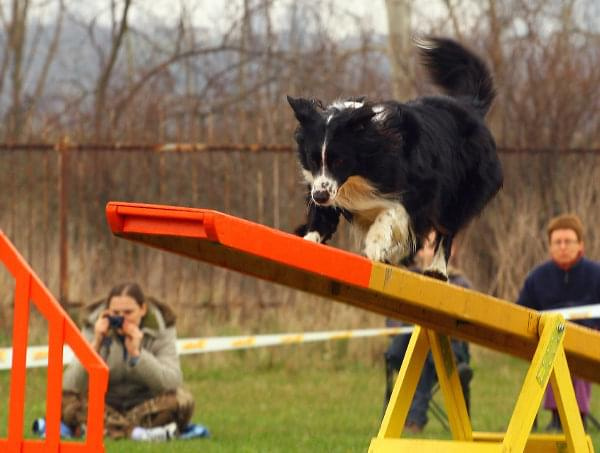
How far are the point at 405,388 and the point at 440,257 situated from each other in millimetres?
630

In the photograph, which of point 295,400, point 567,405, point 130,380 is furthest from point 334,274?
point 295,400

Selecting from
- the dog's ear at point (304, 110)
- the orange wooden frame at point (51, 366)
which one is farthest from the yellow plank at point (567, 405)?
the orange wooden frame at point (51, 366)

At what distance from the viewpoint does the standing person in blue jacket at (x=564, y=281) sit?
27.7 feet

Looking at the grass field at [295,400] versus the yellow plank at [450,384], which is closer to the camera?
the yellow plank at [450,384]

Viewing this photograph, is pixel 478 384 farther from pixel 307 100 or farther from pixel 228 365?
pixel 307 100

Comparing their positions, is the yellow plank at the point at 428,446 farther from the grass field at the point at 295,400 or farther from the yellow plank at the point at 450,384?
the grass field at the point at 295,400

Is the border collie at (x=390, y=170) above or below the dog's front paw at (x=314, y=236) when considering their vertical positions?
above

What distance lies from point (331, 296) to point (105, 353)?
345 centimetres

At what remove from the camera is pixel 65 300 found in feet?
38.8

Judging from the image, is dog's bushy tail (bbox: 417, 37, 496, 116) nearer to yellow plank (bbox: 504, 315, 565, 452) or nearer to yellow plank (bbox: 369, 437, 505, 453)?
yellow plank (bbox: 504, 315, 565, 452)

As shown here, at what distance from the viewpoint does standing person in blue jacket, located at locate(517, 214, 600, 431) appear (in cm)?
845

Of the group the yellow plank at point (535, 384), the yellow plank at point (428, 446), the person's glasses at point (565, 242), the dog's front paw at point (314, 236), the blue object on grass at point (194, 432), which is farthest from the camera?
the person's glasses at point (565, 242)

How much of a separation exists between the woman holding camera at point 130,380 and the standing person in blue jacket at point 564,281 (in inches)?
104

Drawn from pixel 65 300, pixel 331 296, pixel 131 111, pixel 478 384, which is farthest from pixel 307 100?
pixel 131 111
